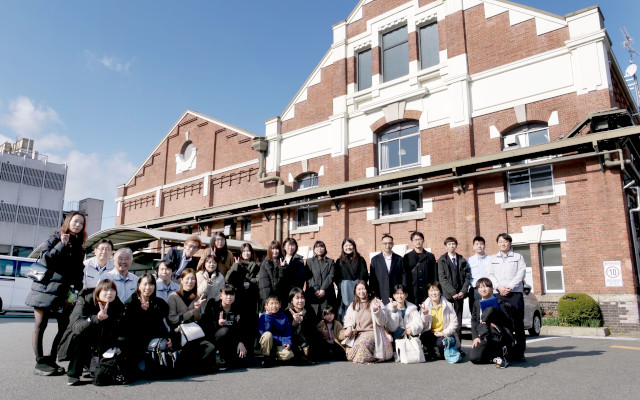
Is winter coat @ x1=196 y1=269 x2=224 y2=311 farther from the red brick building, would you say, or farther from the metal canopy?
the metal canopy

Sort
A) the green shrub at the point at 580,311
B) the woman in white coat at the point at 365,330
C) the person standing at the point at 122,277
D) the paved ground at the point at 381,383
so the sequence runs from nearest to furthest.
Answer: the paved ground at the point at 381,383 < the person standing at the point at 122,277 < the woman in white coat at the point at 365,330 < the green shrub at the point at 580,311

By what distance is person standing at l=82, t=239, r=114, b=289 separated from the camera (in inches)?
232

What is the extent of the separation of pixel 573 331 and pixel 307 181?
11785 mm

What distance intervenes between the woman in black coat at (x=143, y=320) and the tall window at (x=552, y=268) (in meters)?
11.3

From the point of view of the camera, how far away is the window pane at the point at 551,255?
1307 centimetres

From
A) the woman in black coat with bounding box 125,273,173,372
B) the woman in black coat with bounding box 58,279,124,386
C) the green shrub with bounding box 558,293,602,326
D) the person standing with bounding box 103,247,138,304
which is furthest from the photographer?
the green shrub with bounding box 558,293,602,326

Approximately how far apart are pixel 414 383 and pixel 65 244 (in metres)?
4.84

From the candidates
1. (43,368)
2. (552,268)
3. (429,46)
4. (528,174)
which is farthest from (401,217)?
(43,368)

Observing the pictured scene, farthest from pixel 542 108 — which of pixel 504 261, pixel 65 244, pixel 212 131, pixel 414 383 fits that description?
pixel 212 131

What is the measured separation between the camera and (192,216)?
22203 millimetres

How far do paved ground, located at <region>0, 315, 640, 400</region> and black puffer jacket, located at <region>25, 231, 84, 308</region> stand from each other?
94cm

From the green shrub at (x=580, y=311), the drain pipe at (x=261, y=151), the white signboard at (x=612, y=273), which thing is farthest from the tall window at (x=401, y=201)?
the drain pipe at (x=261, y=151)

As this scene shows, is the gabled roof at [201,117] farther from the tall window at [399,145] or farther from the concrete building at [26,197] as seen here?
the concrete building at [26,197]

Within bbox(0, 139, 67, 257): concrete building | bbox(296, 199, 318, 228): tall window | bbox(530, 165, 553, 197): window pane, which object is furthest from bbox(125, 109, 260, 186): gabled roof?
bbox(0, 139, 67, 257): concrete building
